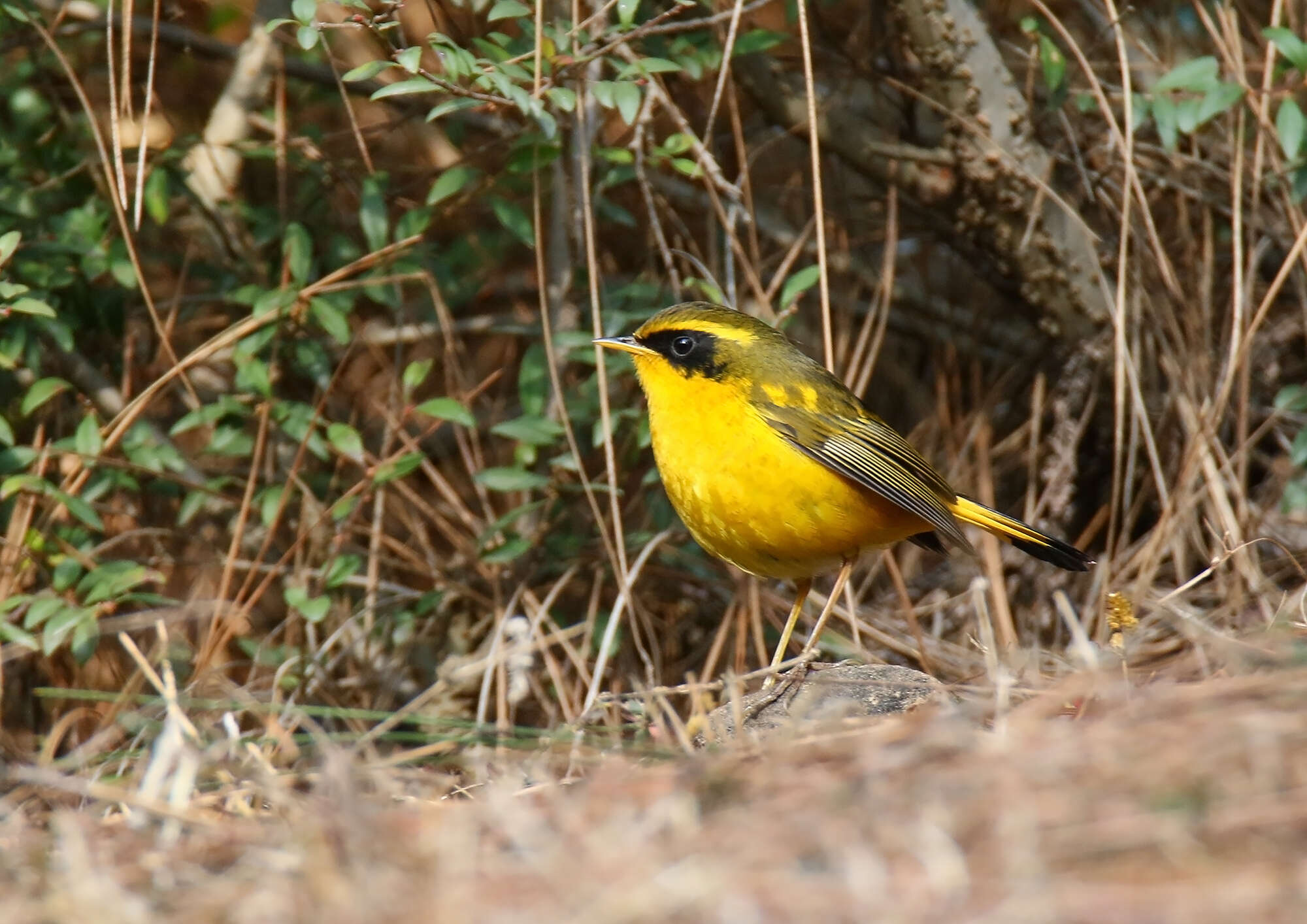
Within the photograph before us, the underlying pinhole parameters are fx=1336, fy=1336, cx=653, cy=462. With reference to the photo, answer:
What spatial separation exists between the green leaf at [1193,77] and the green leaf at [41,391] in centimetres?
400

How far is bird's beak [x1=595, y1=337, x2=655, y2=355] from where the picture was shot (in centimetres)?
467

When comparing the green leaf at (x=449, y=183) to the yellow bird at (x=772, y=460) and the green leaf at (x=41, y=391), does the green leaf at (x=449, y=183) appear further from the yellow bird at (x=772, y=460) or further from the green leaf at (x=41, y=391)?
the green leaf at (x=41, y=391)

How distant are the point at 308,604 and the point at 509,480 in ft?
2.82

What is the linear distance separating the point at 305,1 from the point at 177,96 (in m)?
3.28

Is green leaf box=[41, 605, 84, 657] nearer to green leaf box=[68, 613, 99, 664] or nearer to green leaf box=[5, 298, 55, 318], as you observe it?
green leaf box=[68, 613, 99, 664]

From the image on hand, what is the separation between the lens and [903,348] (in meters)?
6.66

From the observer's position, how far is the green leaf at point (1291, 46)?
4.32 m

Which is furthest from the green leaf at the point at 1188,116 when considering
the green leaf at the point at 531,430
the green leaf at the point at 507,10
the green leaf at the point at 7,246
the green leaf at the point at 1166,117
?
the green leaf at the point at 7,246

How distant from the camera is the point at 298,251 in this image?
5.06 m

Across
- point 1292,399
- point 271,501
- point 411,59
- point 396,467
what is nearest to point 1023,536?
point 1292,399

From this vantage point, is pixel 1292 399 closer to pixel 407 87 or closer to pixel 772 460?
pixel 772 460

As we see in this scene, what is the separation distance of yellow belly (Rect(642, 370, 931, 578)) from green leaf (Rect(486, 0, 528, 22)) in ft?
4.27

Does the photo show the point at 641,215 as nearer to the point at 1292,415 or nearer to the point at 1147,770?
the point at 1292,415

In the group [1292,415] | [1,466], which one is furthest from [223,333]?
[1292,415]
